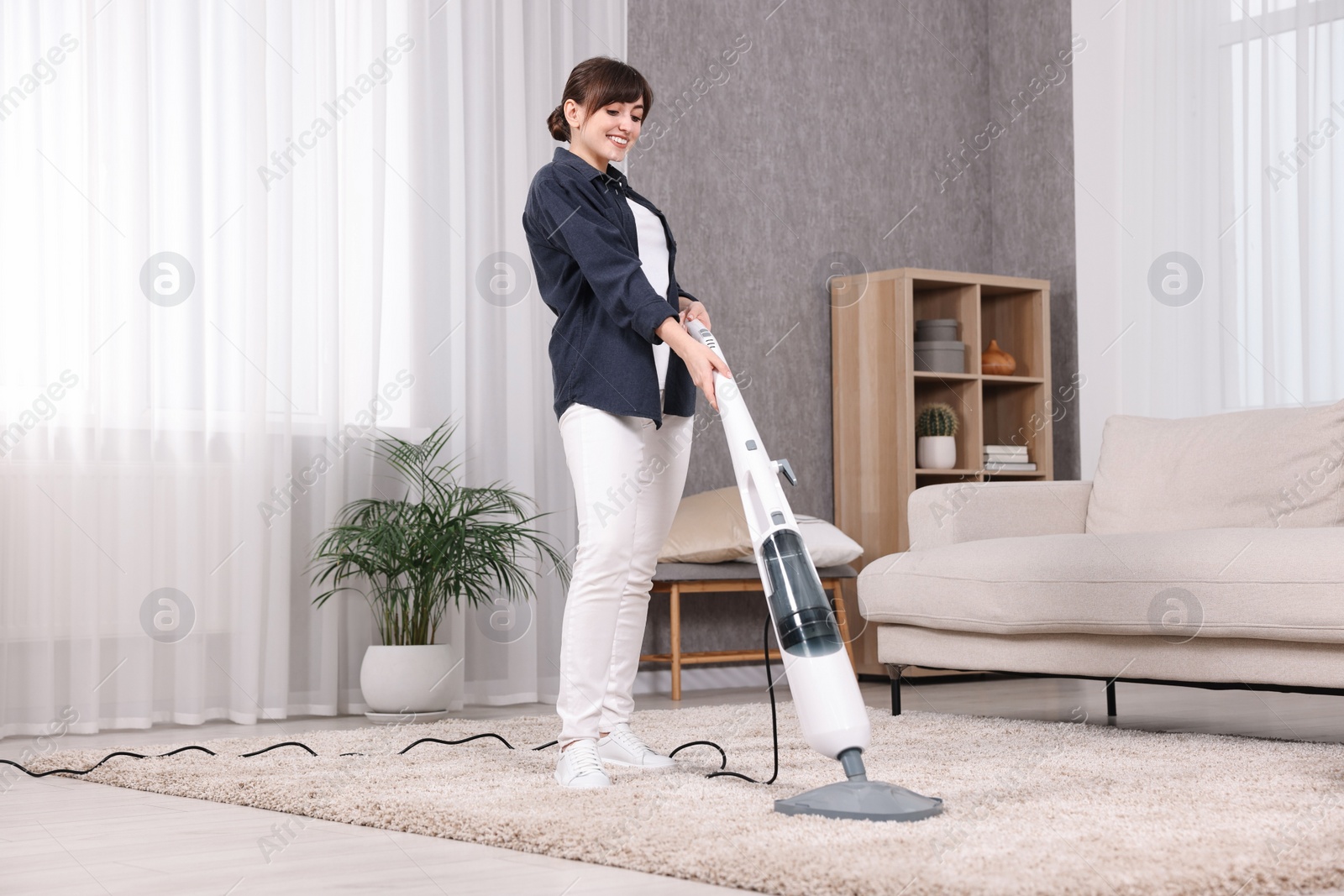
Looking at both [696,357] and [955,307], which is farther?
[955,307]

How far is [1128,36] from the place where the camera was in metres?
4.95

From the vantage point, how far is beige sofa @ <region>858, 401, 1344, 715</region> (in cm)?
254

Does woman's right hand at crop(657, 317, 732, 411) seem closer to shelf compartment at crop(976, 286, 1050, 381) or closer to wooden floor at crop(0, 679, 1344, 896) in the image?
wooden floor at crop(0, 679, 1344, 896)

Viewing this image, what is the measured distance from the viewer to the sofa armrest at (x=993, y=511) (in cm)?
337

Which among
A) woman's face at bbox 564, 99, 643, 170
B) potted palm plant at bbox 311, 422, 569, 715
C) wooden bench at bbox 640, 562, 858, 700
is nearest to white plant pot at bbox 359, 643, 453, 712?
potted palm plant at bbox 311, 422, 569, 715

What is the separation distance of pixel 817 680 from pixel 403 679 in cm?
197

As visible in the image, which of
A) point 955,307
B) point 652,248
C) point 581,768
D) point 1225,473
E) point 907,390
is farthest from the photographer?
point 955,307

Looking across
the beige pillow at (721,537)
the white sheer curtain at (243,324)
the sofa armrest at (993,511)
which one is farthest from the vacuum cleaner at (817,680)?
the beige pillow at (721,537)

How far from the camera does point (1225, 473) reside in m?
3.21

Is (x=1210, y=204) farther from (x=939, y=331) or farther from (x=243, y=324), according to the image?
(x=243, y=324)

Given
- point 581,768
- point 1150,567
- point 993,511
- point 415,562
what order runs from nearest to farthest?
point 581,768
point 1150,567
point 993,511
point 415,562

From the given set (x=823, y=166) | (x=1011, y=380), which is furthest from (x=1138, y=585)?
(x=823, y=166)

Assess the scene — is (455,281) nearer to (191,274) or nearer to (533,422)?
(533,422)

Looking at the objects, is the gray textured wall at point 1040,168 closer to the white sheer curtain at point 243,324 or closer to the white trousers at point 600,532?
the white sheer curtain at point 243,324
